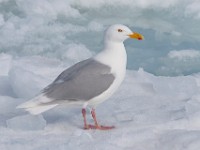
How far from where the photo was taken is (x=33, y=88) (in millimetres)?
5480

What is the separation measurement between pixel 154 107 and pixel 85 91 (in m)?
1.09

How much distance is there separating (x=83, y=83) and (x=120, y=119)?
0.61m

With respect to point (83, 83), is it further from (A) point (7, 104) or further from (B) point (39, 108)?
(A) point (7, 104)

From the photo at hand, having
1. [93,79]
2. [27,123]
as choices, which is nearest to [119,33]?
[93,79]

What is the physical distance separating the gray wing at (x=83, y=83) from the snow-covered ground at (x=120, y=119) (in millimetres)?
285

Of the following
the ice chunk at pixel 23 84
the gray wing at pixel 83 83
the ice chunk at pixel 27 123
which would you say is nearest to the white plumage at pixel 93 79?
the gray wing at pixel 83 83

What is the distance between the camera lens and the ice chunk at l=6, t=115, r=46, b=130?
4402 mm

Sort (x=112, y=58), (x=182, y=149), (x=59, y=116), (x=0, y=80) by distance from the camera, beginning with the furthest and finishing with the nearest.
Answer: (x=0, y=80) → (x=59, y=116) → (x=112, y=58) → (x=182, y=149)

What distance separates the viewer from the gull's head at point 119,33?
456 centimetres

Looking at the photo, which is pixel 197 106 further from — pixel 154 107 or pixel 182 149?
pixel 182 149

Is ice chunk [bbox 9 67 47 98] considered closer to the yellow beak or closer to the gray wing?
the gray wing

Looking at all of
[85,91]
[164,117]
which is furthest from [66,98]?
[164,117]

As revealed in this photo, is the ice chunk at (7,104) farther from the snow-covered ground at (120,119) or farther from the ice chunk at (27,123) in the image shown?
the ice chunk at (27,123)

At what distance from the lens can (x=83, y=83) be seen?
4383mm
